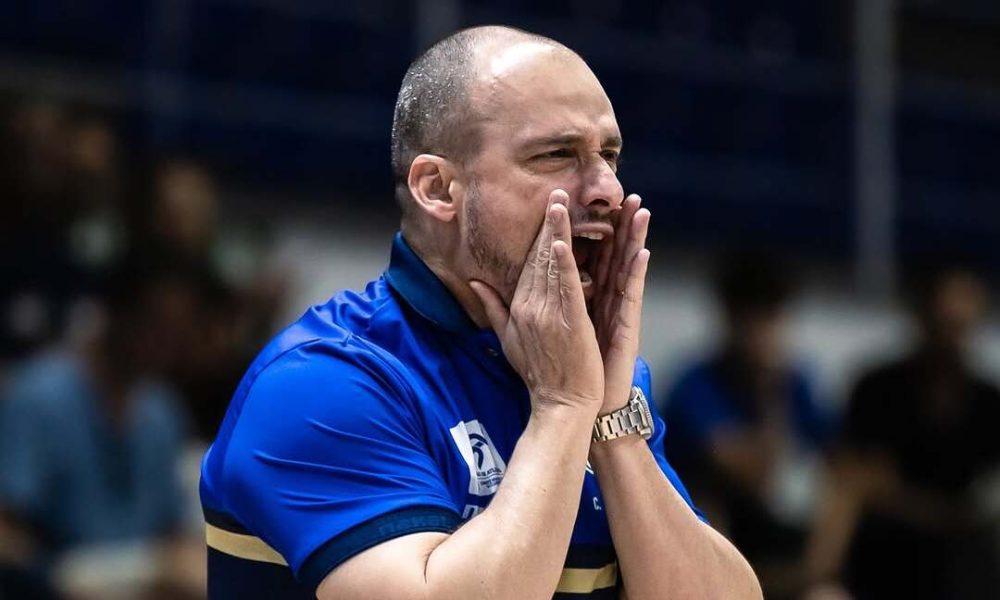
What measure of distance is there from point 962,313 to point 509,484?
13.4 feet

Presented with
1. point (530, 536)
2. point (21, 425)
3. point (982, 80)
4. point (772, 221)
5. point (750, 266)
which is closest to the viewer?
point (530, 536)

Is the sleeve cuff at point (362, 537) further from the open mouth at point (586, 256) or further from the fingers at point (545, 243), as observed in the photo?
the open mouth at point (586, 256)

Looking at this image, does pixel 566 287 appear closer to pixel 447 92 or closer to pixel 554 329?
pixel 554 329

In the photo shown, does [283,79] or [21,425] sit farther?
[283,79]

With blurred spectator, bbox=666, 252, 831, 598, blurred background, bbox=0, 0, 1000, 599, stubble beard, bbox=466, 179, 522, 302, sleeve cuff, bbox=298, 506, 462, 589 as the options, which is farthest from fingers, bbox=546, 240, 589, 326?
blurred spectator, bbox=666, 252, 831, 598

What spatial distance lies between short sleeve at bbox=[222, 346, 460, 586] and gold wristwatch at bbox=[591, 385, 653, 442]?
24 cm

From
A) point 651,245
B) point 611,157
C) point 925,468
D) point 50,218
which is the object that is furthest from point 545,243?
point 651,245

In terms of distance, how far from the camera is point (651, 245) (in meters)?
8.34

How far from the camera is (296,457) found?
6.56 ft

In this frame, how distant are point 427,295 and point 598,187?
0.30m

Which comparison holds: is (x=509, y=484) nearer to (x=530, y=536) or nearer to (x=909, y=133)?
(x=530, y=536)

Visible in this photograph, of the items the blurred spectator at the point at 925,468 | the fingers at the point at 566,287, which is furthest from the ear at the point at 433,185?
the blurred spectator at the point at 925,468

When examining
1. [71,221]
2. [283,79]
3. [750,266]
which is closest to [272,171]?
[283,79]

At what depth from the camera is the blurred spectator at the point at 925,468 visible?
17.9ft
